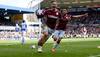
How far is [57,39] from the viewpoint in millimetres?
17375

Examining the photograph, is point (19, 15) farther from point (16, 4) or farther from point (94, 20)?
point (94, 20)

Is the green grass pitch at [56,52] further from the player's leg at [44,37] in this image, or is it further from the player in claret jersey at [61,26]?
the player in claret jersey at [61,26]

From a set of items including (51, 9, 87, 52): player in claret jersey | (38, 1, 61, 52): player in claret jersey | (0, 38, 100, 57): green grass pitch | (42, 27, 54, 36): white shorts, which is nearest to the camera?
(0, 38, 100, 57): green grass pitch

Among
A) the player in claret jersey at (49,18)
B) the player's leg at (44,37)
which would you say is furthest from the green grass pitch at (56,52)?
the player in claret jersey at (49,18)

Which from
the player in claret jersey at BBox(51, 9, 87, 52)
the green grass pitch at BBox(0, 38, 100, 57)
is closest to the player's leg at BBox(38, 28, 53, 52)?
the green grass pitch at BBox(0, 38, 100, 57)

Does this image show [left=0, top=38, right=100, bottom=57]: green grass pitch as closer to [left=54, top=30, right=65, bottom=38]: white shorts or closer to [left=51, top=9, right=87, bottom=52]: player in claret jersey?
[left=51, top=9, right=87, bottom=52]: player in claret jersey

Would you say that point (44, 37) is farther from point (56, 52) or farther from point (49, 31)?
point (56, 52)

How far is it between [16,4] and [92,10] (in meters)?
14.3

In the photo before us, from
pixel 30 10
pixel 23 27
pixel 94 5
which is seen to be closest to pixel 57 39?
pixel 23 27

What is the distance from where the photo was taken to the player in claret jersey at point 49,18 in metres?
16.5

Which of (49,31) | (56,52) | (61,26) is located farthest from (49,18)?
(56,52)

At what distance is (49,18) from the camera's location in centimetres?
1662

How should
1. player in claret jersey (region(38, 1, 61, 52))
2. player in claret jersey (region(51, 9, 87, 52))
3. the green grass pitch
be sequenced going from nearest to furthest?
the green grass pitch < player in claret jersey (region(38, 1, 61, 52)) < player in claret jersey (region(51, 9, 87, 52))

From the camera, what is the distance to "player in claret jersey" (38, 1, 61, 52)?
54.1ft
